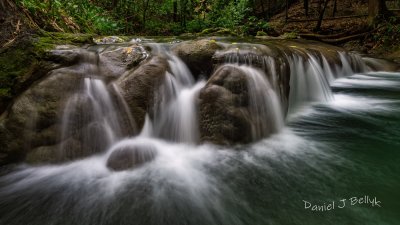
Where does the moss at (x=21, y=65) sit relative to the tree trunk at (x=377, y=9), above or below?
below

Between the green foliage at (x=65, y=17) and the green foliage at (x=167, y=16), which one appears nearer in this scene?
the green foliage at (x=65, y=17)

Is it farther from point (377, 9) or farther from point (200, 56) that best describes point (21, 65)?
point (377, 9)

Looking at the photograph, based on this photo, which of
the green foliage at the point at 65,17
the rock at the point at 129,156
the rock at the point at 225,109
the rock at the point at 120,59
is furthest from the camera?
the green foliage at the point at 65,17

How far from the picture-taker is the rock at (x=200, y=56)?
4961mm

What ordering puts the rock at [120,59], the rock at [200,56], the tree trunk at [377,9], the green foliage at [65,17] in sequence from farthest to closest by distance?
1. the tree trunk at [377,9]
2. the green foliage at [65,17]
3. the rock at [200,56]
4. the rock at [120,59]

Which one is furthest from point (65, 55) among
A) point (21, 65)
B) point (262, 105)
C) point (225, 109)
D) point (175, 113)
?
point (262, 105)

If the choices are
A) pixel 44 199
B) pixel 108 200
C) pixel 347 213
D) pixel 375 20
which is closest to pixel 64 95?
pixel 44 199

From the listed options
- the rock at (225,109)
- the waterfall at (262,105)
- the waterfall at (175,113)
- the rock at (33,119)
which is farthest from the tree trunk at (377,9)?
the rock at (33,119)

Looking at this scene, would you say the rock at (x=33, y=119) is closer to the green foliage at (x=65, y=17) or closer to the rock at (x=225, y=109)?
the rock at (x=225, y=109)

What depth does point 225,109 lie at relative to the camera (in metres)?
4.06
